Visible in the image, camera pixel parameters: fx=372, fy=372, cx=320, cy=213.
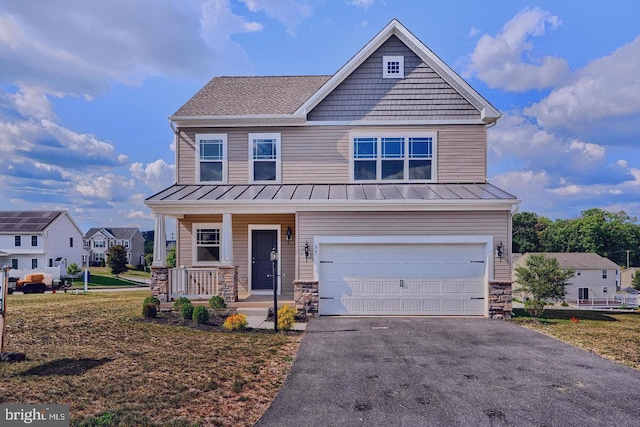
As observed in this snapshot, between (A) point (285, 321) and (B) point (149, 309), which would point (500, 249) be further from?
(B) point (149, 309)

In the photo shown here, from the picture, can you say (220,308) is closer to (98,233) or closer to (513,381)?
(513,381)

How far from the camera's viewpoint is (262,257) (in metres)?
13.3

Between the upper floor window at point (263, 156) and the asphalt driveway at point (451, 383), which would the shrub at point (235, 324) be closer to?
the asphalt driveway at point (451, 383)

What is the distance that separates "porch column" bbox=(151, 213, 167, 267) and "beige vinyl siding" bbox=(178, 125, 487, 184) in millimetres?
2161

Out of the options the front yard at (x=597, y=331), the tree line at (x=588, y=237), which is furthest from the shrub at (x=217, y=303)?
the tree line at (x=588, y=237)

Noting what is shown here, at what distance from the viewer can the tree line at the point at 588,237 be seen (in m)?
60.1

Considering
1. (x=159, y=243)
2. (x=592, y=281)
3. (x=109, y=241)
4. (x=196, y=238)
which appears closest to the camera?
(x=159, y=243)

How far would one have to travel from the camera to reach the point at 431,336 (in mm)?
8633

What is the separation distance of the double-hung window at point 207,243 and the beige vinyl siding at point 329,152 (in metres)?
1.73

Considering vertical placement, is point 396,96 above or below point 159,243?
above

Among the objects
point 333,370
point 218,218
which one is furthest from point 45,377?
point 218,218

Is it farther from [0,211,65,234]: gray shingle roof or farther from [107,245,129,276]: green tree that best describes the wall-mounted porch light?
[0,211,65,234]: gray shingle roof

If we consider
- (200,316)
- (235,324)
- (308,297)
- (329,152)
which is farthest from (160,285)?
(329,152)

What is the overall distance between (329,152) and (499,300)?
7.11 meters
